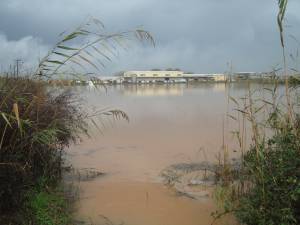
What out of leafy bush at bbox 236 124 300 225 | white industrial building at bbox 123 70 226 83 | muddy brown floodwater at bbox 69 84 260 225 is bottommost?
muddy brown floodwater at bbox 69 84 260 225

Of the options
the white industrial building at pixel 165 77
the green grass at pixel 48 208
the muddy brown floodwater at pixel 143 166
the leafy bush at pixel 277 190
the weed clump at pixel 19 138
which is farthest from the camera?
the white industrial building at pixel 165 77

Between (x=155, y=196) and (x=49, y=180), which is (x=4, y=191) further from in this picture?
(x=155, y=196)

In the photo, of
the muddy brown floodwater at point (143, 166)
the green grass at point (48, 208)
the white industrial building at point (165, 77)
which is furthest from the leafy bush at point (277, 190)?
the white industrial building at point (165, 77)

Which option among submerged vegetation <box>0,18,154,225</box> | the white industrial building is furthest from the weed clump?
the white industrial building

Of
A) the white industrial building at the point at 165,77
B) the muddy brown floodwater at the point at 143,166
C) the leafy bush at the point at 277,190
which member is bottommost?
the muddy brown floodwater at the point at 143,166

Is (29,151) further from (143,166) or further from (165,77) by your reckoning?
(165,77)

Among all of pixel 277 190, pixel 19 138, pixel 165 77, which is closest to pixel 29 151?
pixel 19 138

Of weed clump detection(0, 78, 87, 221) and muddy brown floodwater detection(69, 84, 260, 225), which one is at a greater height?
weed clump detection(0, 78, 87, 221)

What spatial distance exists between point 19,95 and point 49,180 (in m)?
1.96

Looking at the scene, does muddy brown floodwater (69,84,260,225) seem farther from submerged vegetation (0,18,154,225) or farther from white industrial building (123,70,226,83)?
white industrial building (123,70,226,83)

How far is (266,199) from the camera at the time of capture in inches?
157

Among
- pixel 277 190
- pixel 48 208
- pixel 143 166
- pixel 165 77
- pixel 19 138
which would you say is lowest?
pixel 143 166

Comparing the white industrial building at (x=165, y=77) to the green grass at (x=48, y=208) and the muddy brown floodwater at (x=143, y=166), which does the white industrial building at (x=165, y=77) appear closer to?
the muddy brown floodwater at (x=143, y=166)

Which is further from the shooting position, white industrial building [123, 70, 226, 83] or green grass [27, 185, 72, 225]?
white industrial building [123, 70, 226, 83]
